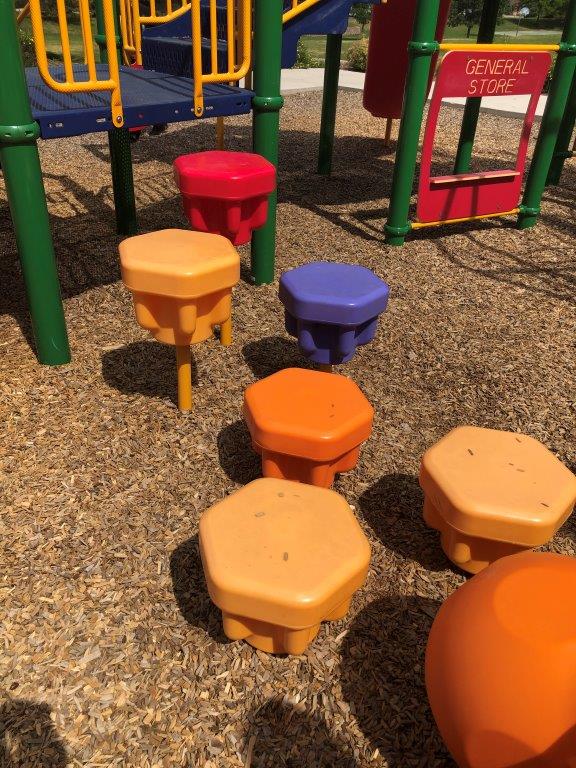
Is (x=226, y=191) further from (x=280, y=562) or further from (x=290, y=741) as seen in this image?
(x=290, y=741)

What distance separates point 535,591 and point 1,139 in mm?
2754

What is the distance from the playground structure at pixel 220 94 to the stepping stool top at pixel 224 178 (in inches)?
12.5

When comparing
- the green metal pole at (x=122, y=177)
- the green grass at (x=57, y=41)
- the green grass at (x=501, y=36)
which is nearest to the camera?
the green metal pole at (x=122, y=177)

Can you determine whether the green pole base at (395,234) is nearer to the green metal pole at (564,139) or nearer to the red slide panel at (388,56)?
the red slide panel at (388,56)

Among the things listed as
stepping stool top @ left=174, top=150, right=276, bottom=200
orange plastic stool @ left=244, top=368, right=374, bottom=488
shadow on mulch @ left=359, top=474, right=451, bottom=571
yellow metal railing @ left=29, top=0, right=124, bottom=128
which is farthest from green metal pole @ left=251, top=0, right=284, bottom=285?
shadow on mulch @ left=359, top=474, right=451, bottom=571

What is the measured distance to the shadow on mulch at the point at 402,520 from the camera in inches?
92.7

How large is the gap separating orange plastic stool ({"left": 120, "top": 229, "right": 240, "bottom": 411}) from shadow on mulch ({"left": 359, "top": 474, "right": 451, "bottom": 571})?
1034 mm

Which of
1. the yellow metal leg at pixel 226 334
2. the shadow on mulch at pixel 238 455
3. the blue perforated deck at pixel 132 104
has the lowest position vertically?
the shadow on mulch at pixel 238 455

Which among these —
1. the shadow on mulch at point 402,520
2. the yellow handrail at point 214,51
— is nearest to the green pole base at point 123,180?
the yellow handrail at point 214,51

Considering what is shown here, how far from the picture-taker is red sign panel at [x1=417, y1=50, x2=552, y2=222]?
458cm

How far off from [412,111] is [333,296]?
8.41 feet

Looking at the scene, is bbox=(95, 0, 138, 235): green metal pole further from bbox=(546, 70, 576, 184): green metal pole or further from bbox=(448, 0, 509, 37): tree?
bbox=(448, 0, 509, 37): tree

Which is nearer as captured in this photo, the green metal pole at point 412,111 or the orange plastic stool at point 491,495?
the orange plastic stool at point 491,495

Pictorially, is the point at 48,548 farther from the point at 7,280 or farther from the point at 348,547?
the point at 7,280
